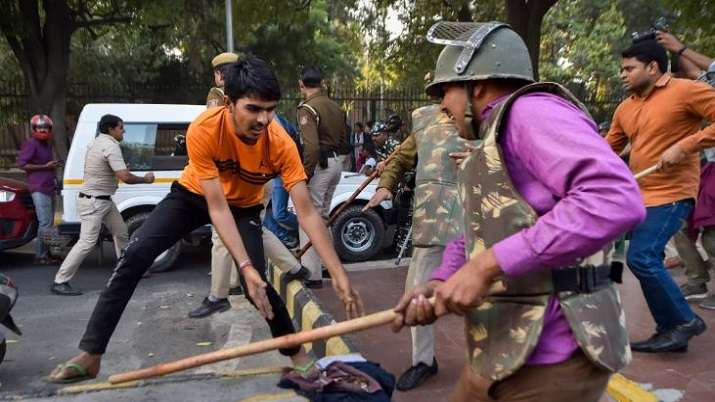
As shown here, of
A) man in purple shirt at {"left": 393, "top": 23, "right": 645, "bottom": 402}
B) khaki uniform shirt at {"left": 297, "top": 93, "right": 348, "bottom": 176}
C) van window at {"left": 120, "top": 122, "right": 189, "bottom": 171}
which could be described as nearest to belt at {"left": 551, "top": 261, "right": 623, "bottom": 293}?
man in purple shirt at {"left": 393, "top": 23, "right": 645, "bottom": 402}

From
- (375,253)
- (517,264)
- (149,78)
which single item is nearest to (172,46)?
(149,78)

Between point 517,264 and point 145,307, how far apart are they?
499 cm

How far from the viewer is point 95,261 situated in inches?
315

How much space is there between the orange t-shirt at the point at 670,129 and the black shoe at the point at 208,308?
139 inches

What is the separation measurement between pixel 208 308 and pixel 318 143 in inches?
70.8

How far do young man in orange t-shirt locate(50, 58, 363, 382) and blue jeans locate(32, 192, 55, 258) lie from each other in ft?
15.6

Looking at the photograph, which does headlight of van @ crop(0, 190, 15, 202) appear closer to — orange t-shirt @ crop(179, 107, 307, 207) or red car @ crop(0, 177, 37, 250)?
red car @ crop(0, 177, 37, 250)

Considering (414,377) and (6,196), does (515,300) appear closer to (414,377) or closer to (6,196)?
(414,377)

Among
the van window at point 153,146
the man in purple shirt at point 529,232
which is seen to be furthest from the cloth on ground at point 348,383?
the van window at point 153,146

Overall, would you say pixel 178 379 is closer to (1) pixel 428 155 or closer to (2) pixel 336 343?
(2) pixel 336 343

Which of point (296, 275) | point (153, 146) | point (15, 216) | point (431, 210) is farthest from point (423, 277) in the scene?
point (15, 216)

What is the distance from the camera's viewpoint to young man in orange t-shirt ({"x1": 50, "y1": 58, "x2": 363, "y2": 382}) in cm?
307

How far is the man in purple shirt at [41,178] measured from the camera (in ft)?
25.4

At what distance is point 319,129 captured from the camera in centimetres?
612
